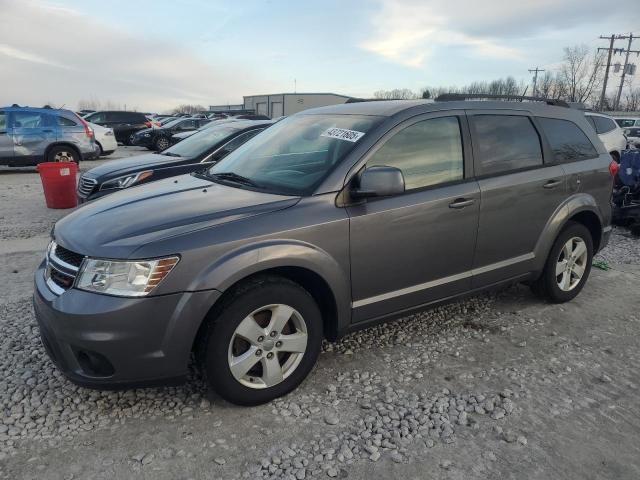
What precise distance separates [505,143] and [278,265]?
7.42ft

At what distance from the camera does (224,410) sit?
2855 millimetres

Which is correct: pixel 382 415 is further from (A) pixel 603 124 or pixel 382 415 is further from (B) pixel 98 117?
(B) pixel 98 117

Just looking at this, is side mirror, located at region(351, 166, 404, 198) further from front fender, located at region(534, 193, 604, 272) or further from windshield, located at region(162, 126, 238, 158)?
windshield, located at region(162, 126, 238, 158)

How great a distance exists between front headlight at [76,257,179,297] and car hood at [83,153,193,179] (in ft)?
14.0

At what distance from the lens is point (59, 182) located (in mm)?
8172

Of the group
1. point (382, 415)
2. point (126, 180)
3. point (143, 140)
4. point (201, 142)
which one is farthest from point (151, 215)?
point (143, 140)

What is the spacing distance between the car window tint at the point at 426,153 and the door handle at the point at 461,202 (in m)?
0.16

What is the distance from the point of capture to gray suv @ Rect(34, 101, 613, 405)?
8.25 feet

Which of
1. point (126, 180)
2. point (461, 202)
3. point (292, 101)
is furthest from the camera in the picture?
point (292, 101)

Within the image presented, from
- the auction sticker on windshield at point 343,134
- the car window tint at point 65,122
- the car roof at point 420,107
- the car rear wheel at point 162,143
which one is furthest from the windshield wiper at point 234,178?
the car rear wheel at point 162,143

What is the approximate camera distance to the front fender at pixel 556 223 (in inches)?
162

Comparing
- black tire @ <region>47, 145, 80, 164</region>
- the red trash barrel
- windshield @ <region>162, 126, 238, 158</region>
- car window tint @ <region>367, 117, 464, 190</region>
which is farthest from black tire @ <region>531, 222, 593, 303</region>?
black tire @ <region>47, 145, 80, 164</region>

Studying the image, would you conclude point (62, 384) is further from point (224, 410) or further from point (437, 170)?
point (437, 170)

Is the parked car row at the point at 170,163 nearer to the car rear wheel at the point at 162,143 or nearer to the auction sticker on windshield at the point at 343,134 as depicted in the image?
the auction sticker on windshield at the point at 343,134
